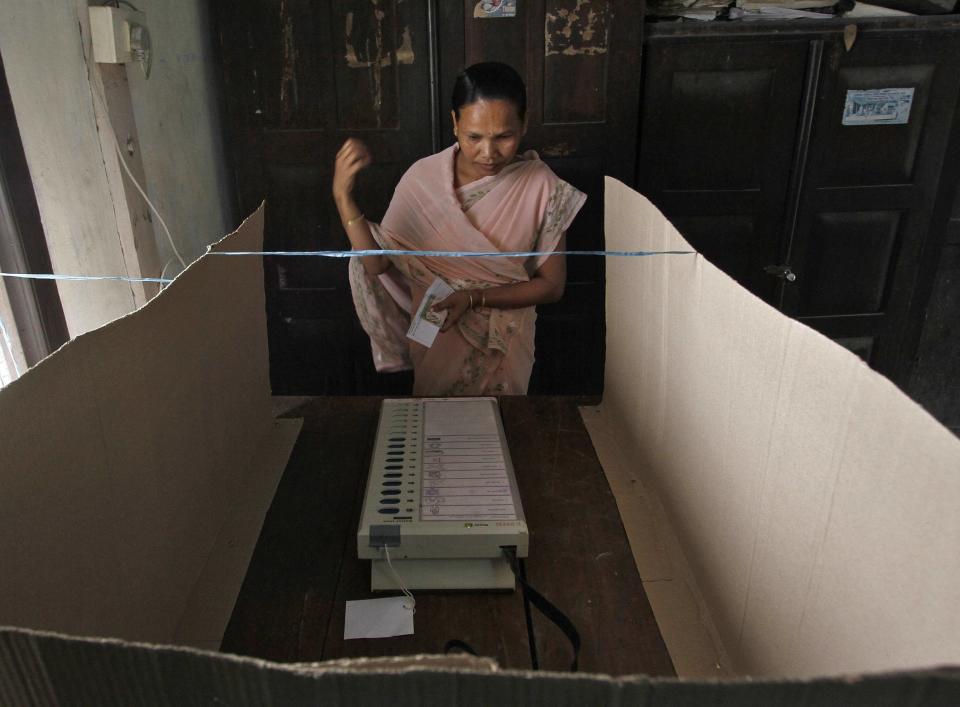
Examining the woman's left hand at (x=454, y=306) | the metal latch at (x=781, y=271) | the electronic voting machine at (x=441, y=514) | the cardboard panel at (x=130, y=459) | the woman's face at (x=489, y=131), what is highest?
the woman's face at (x=489, y=131)

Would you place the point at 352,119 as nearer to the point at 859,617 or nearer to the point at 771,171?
the point at 771,171

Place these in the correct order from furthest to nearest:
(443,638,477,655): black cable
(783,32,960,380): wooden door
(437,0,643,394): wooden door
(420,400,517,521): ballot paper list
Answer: (783,32,960,380): wooden door → (437,0,643,394): wooden door → (420,400,517,521): ballot paper list → (443,638,477,655): black cable

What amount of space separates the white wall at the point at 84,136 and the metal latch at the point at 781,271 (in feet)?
5.56

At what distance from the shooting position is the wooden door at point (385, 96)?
1.88 metres

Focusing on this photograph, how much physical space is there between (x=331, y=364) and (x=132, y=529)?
66.1 inches

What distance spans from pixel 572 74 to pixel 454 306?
2.64 feet

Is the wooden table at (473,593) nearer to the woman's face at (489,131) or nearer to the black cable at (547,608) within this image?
the black cable at (547,608)

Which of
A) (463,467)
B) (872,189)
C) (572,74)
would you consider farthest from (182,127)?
(872,189)

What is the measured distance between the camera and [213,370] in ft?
2.76

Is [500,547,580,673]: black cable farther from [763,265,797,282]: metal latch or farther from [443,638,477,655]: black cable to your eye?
[763,265,797,282]: metal latch

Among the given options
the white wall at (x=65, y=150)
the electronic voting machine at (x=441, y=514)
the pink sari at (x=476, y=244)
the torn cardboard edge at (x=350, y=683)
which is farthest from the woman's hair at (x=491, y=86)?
the torn cardboard edge at (x=350, y=683)

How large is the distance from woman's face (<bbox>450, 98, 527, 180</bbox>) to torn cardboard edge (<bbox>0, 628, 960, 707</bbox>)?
1.32m

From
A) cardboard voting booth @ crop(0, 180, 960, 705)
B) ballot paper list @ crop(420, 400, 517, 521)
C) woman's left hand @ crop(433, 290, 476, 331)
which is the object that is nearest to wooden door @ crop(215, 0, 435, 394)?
woman's left hand @ crop(433, 290, 476, 331)

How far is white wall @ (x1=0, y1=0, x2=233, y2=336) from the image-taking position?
1.28 meters
